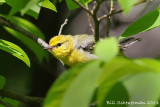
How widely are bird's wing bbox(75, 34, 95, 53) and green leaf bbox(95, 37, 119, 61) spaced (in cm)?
129

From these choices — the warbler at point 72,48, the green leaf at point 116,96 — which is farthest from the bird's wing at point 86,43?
the green leaf at point 116,96

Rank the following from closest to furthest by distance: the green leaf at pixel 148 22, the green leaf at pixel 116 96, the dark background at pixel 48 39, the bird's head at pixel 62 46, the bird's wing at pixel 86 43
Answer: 1. the green leaf at pixel 116 96
2. the green leaf at pixel 148 22
3. the bird's wing at pixel 86 43
4. the bird's head at pixel 62 46
5. the dark background at pixel 48 39

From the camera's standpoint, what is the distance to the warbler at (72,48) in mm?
1995

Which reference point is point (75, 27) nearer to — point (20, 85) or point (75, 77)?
point (20, 85)

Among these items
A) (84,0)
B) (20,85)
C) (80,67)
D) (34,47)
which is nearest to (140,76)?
(80,67)

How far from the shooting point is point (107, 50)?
2.04ft

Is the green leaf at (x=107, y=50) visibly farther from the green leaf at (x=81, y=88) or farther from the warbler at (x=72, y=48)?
the warbler at (x=72, y=48)

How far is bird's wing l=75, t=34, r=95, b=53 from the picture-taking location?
197 cm

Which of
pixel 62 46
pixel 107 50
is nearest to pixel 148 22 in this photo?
pixel 107 50

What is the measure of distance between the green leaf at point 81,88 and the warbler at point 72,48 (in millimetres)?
1318

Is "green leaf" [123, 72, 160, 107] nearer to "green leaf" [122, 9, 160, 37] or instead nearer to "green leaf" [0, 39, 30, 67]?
"green leaf" [122, 9, 160, 37]

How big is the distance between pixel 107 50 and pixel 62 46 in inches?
60.1

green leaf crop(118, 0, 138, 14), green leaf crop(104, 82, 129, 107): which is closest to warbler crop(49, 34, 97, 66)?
green leaf crop(104, 82, 129, 107)

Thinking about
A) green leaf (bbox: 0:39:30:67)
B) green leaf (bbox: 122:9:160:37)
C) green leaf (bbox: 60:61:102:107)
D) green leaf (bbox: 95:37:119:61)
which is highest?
green leaf (bbox: 122:9:160:37)
